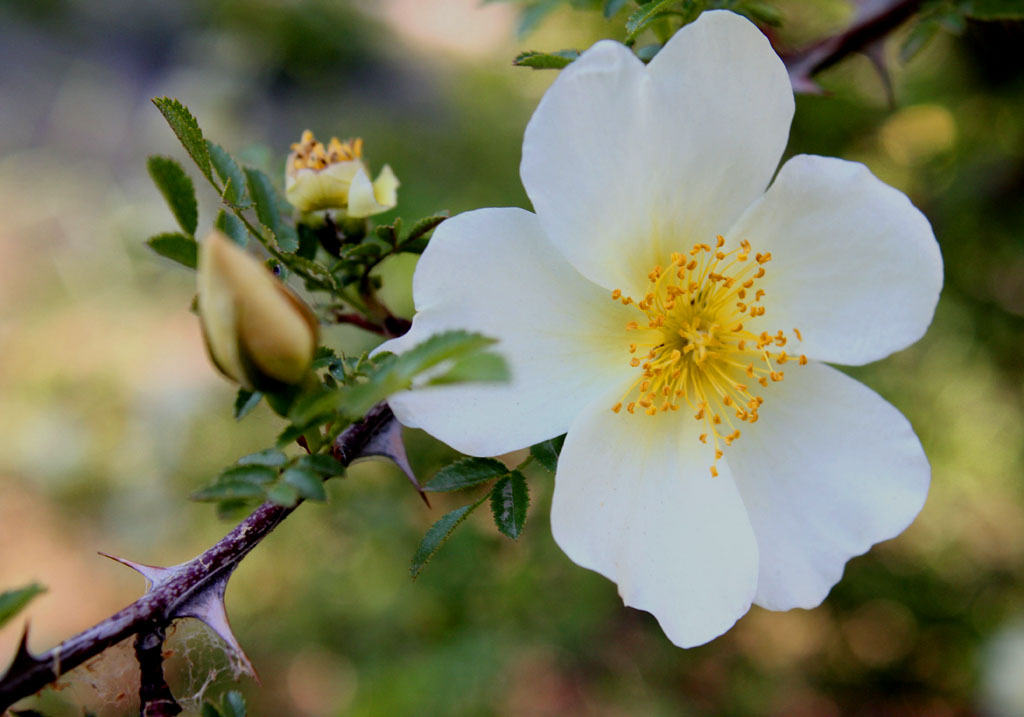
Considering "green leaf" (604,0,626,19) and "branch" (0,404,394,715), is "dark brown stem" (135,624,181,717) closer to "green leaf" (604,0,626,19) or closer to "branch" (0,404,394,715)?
"branch" (0,404,394,715)

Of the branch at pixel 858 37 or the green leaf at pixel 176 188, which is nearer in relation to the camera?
the green leaf at pixel 176 188

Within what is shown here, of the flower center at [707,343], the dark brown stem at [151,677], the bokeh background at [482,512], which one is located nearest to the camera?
the dark brown stem at [151,677]

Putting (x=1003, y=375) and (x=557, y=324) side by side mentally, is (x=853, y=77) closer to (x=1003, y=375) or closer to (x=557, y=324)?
(x=1003, y=375)

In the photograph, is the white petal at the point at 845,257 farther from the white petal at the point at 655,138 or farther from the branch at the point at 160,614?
the branch at the point at 160,614

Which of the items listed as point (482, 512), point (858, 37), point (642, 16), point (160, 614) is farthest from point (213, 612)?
point (482, 512)

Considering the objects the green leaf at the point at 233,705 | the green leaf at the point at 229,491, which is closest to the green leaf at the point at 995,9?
the green leaf at the point at 229,491

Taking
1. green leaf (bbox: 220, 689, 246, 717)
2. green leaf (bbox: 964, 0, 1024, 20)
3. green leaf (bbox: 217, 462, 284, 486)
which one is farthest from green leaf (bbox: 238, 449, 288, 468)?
green leaf (bbox: 964, 0, 1024, 20)

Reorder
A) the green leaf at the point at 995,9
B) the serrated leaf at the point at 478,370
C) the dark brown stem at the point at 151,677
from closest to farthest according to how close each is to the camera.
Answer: the serrated leaf at the point at 478,370 → the dark brown stem at the point at 151,677 → the green leaf at the point at 995,9
